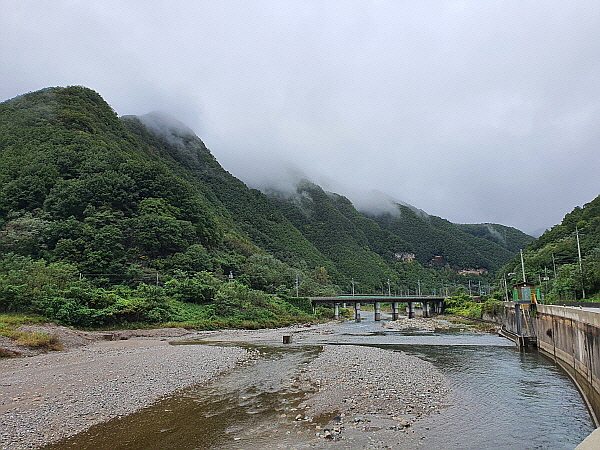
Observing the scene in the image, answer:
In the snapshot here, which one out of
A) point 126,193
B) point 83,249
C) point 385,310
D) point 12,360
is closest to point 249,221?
point 385,310

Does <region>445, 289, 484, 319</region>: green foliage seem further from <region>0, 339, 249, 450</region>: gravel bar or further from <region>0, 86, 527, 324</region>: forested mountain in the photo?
<region>0, 339, 249, 450</region>: gravel bar

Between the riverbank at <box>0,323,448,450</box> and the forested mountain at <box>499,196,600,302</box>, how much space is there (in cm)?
3356

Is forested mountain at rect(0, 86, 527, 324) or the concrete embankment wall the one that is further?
forested mountain at rect(0, 86, 527, 324)

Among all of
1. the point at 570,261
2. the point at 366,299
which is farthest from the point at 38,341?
the point at 570,261

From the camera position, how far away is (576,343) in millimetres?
19594

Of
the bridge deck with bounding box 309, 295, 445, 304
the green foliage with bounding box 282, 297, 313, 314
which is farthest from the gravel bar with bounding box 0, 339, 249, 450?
the bridge deck with bounding box 309, 295, 445, 304

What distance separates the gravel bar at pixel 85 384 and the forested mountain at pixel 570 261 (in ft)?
128

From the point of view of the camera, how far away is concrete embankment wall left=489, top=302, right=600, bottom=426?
15109 millimetres

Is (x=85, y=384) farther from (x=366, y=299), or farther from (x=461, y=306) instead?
(x=461, y=306)

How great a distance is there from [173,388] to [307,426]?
7.99 meters

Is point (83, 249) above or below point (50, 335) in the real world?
above

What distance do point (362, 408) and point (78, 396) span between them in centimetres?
1064

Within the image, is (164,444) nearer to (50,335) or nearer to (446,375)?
(446,375)

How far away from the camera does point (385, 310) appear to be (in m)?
161
